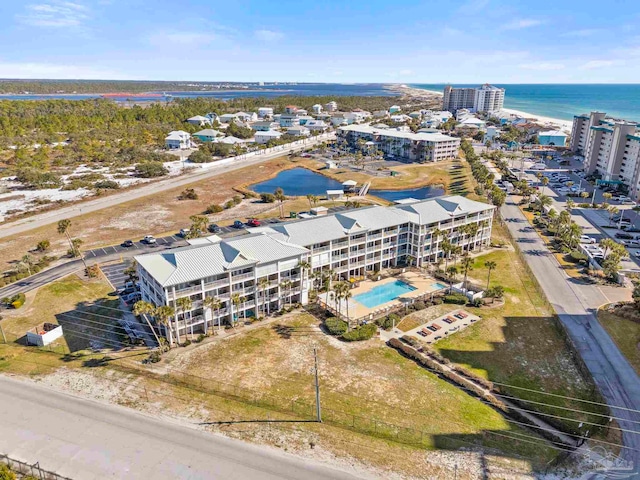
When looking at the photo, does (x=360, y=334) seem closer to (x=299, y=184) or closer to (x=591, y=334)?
(x=591, y=334)

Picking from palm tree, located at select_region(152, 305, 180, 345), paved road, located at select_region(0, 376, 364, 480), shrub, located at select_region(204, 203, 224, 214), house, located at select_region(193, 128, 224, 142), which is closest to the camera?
paved road, located at select_region(0, 376, 364, 480)

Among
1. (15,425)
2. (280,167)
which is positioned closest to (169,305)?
(15,425)

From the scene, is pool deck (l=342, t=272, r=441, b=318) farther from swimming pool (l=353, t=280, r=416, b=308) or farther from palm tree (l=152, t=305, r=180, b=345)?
palm tree (l=152, t=305, r=180, b=345)

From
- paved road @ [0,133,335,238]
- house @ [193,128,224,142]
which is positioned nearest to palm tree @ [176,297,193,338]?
paved road @ [0,133,335,238]

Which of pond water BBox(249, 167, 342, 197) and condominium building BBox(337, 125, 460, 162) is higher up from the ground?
condominium building BBox(337, 125, 460, 162)

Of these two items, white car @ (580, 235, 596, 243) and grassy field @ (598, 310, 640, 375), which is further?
white car @ (580, 235, 596, 243)

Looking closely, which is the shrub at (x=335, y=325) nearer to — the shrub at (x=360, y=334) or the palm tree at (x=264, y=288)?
the shrub at (x=360, y=334)
